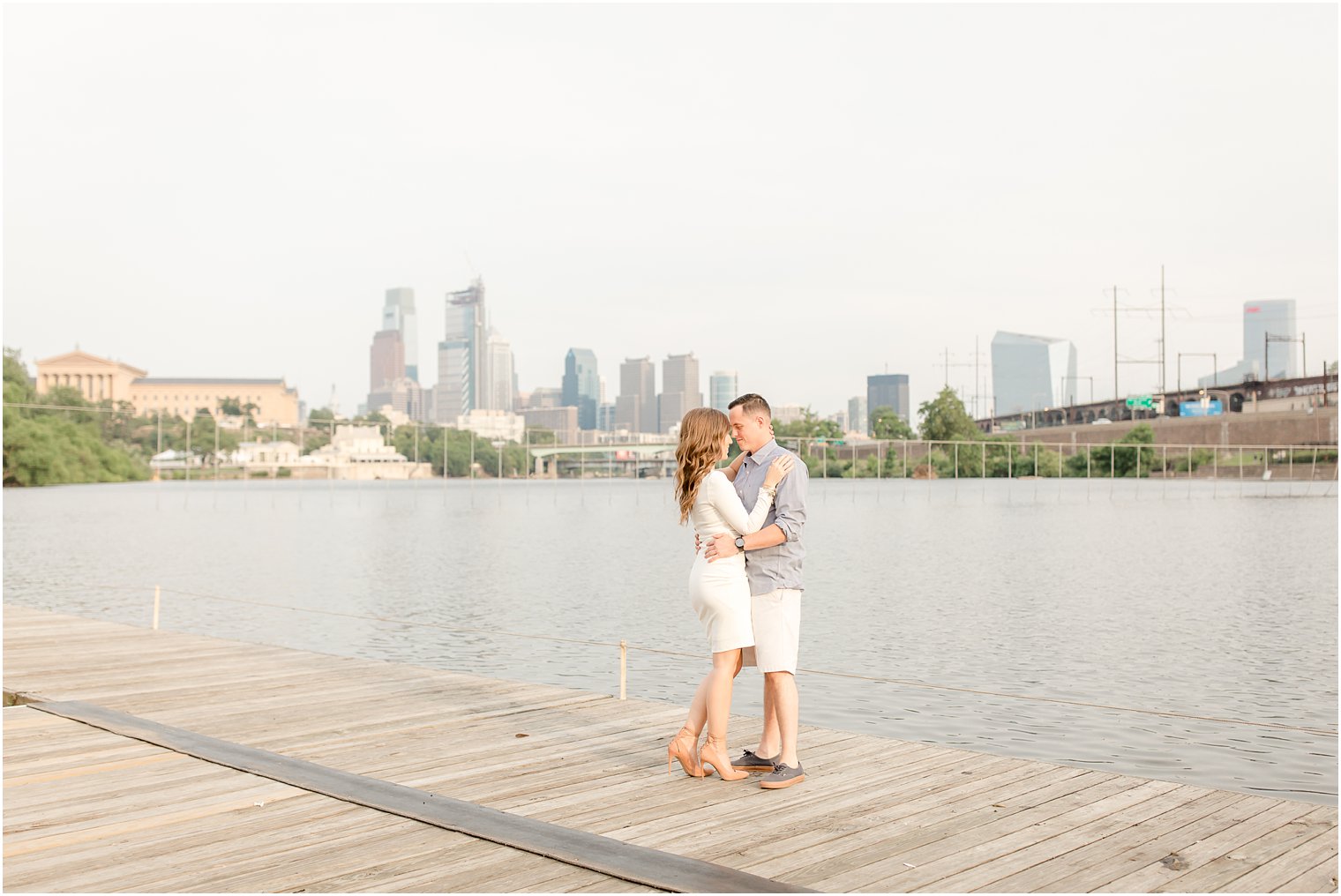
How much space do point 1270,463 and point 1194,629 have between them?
110 m

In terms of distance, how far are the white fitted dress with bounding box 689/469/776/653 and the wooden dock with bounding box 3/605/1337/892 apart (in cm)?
85

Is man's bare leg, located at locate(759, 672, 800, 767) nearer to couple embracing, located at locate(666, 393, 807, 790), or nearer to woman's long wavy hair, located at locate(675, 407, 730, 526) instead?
couple embracing, located at locate(666, 393, 807, 790)

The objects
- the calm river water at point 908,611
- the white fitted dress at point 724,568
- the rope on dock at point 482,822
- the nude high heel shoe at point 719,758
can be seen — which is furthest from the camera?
the calm river water at point 908,611

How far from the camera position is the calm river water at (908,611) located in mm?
12648

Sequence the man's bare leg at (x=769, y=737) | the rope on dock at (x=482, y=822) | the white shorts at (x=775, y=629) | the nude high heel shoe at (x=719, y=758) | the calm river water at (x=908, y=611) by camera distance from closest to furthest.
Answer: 1. the rope on dock at (x=482, y=822)
2. the white shorts at (x=775, y=629)
3. the nude high heel shoe at (x=719, y=758)
4. the man's bare leg at (x=769, y=737)
5. the calm river water at (x=908, y=611)

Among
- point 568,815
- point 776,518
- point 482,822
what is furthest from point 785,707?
point 482,822

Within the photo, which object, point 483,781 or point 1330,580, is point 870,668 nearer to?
point 483,781

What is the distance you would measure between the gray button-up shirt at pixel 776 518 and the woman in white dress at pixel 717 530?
0.06 metres

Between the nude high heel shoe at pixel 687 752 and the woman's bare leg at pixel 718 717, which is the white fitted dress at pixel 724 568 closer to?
the woman's bare leg at pixel 718 717

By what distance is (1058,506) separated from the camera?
78.6m

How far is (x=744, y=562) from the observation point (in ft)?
20.2

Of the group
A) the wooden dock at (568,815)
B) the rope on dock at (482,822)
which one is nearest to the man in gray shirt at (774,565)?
the wooden dock at (568,815)

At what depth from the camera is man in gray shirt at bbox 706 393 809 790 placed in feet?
19.7

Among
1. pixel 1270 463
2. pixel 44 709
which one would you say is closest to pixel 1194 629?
pixel 44 709
